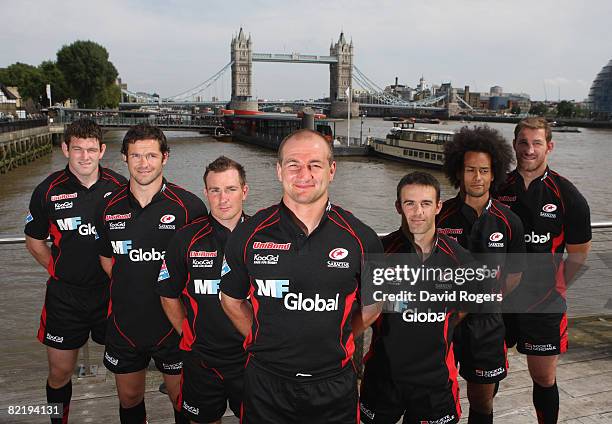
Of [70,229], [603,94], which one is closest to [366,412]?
[70,229]

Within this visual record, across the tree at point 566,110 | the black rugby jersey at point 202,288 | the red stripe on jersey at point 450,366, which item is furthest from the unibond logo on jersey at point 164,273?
the tree at point 566,110

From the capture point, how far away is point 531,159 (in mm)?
3203

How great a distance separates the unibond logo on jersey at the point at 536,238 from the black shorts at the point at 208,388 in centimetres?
185

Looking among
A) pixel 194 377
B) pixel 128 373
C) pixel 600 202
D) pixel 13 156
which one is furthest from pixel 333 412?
pixel 13 156

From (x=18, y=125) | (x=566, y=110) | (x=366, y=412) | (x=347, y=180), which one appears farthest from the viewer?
(x=566, y=110)

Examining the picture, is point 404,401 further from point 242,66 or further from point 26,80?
point 242,66

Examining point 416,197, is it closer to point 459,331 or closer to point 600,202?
point 459,331

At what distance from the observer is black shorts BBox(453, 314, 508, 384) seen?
2873 millimetres

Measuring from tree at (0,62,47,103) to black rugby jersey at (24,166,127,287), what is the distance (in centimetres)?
8515

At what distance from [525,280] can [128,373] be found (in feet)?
7.79

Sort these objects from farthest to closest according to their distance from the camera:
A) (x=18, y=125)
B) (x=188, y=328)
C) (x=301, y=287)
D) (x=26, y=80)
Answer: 1. (x=26, y=80)
2. (x=18, y=125)
3. (x=188, y=328)
4. (x=301, y=287)

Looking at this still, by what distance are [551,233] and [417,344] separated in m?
1.22

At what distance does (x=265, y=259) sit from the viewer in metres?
2.21

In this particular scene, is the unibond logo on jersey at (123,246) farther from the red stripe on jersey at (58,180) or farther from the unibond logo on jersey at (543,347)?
the unibond logo on jersey at (543,347)
